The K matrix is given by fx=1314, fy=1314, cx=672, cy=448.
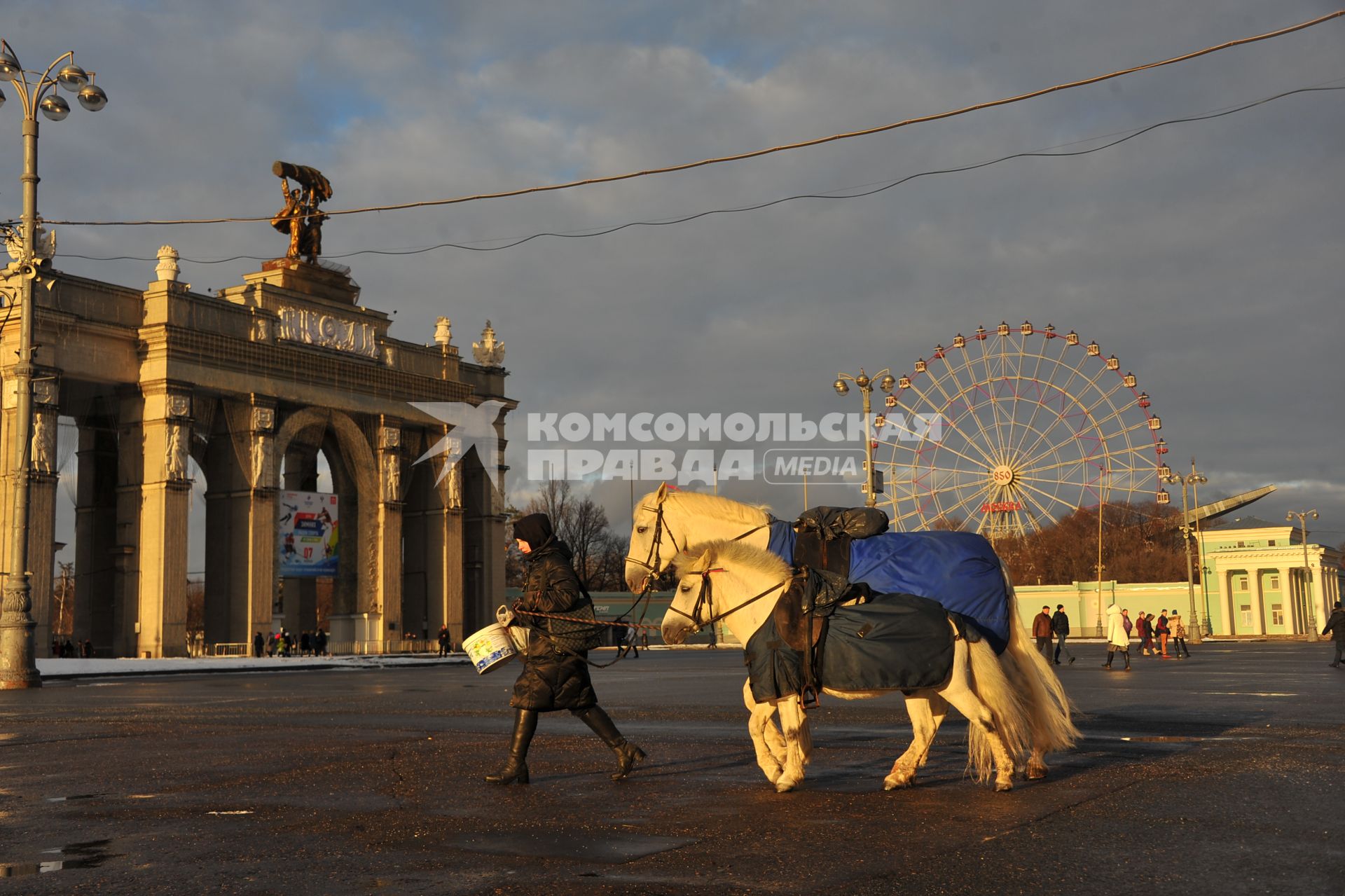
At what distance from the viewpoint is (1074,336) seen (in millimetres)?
60156

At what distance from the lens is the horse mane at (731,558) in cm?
851

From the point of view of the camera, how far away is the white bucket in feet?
30.9

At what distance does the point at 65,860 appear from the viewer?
601 centimetres

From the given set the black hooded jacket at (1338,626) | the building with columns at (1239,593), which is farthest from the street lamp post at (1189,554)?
the black hooded jacket at (1338,626)

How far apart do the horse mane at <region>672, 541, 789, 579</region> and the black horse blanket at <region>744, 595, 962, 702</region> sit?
1.39ft

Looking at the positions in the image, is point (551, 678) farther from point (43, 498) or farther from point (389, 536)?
point (389, 536)

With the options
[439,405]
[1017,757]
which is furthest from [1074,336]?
[1017,757]

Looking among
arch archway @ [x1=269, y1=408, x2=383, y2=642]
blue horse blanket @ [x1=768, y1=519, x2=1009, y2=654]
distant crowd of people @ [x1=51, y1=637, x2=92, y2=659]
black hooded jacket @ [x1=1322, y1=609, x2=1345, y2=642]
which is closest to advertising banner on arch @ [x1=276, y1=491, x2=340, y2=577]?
arch archway @ [x1=269, y1=408, x2=383, y2=642]

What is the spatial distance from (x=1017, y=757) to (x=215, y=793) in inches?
204

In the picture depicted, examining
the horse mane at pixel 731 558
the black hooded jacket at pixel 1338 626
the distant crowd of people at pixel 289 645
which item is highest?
the horse mane at pixel 731 558

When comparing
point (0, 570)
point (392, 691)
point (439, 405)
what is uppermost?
point (439, 405)

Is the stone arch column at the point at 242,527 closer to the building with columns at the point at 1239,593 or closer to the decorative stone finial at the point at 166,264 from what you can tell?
the decorative stone finial at the point at 166,264

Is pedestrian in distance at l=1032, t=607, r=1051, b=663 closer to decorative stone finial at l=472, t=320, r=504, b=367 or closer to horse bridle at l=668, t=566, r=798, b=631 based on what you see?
horse bridle at l=668, t=566, r=798, b=631

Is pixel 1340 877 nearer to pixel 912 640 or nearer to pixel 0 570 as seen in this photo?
pixel 912 640
